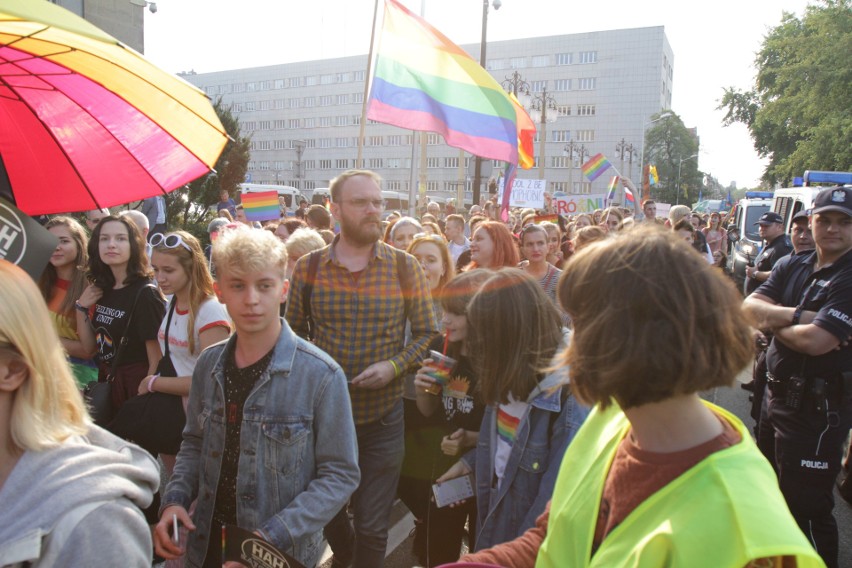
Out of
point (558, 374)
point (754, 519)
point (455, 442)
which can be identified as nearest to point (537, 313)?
point (558, 374)

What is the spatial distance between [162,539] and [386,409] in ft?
4.59

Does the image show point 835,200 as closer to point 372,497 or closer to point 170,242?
point 372,497

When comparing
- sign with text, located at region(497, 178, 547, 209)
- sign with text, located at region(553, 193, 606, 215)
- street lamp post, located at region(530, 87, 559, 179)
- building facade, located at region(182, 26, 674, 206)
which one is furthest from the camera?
building facade, located at region(182, 26, 674, 206)

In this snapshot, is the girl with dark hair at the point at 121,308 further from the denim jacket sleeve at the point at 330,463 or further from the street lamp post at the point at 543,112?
the street lamp post at the point at 543,112

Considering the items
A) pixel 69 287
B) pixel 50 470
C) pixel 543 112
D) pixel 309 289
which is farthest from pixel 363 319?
pixel 543 112

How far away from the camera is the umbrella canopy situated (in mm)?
2322

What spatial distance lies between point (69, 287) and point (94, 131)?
2.19 m

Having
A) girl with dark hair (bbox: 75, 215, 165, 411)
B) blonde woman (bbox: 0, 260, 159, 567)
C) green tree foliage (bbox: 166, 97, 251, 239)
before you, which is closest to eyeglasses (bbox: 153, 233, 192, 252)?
girl with dark hair (bbox: 75, 215, 165, 411)

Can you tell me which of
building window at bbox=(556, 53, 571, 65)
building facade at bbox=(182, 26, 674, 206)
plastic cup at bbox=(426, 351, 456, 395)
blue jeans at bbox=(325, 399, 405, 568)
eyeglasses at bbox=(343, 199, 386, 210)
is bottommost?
blue jeans at bbox=(325, 399, 405, 568)

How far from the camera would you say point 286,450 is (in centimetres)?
227

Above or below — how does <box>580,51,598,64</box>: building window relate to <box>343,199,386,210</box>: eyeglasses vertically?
above

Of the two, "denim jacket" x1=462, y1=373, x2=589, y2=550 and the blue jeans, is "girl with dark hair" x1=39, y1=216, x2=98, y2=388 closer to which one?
the blue jeans

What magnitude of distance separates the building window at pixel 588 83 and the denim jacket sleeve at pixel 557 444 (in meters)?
83.6

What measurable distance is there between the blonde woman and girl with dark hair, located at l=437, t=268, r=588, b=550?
129cm
